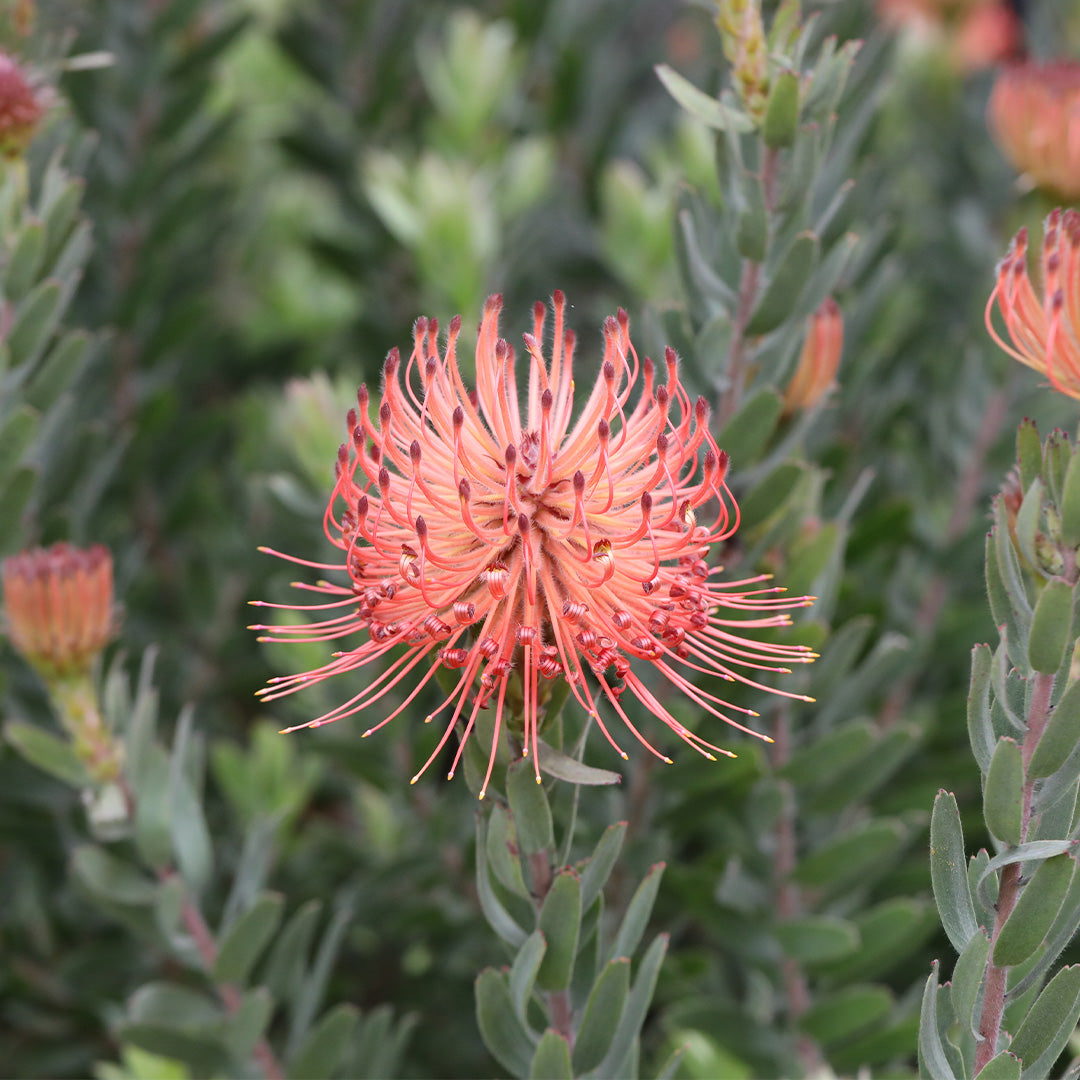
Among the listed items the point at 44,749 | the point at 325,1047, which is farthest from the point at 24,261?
the point at 325,1047

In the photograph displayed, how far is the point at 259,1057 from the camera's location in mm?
1184

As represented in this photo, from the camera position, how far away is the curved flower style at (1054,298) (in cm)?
83

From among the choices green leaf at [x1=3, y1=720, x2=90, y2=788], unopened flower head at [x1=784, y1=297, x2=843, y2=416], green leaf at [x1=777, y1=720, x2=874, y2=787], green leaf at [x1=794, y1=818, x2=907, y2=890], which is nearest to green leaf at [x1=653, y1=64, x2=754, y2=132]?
unopened flower head at [x1=784, y1=297, x2=843, y2=416]

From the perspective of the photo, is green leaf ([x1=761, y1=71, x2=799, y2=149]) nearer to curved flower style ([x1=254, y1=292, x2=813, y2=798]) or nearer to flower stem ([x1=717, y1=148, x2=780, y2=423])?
flower stem ([x1=717, y1=148, x2=780, y2=423])

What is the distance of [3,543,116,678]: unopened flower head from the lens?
3.62 feet

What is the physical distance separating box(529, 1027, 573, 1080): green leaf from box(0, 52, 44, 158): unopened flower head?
1008 millimetres

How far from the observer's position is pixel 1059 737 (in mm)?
761

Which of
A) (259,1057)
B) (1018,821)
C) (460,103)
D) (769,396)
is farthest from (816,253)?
(460,103)

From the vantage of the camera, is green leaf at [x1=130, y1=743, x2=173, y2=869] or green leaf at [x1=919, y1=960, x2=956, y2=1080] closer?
green leaf at [x1=919, y1=960, x2=956, y2=1080]

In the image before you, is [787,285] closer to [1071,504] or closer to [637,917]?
[1071,504]

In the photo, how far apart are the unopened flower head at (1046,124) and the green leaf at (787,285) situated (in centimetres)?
53

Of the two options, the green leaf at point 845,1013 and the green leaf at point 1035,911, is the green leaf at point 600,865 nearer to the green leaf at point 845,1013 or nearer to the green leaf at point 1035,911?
the green leaf at point 1035,911

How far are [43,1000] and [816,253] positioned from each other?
1.30 metres

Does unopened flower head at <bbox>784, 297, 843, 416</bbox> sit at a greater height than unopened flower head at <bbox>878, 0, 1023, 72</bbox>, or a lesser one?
lesser
